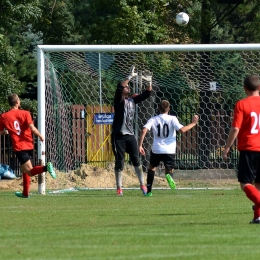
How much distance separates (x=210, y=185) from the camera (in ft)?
69.2

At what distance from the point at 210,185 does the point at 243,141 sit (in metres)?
10.4

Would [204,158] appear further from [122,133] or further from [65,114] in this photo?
[122,133]

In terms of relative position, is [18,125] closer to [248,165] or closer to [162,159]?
[162,159]

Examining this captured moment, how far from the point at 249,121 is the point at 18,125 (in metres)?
6.68

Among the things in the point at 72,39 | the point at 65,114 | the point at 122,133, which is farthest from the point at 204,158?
the point at 72,39

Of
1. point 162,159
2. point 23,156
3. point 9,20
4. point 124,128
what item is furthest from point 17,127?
point 9,20

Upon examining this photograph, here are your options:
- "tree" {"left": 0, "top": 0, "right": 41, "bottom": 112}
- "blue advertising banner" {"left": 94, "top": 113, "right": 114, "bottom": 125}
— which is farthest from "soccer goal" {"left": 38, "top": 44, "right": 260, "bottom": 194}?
"tree" {"left": 0, "top": 0, "right": 41, "bottom": 112}

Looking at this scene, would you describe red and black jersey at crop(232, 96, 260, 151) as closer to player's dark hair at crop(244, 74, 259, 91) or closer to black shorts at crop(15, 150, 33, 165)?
player's dark hair at crop(244, 74, 259, 91)

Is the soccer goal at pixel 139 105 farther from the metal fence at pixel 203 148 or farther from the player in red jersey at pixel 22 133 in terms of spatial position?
the player in red jersey at pixel 22 133

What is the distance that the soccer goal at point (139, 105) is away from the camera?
19000 millimetres

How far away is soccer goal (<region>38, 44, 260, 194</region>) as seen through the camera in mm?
19000

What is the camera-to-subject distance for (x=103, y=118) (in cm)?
2188

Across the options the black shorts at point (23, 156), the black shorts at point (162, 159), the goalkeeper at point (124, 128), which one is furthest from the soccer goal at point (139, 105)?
the black shorts at point (162, 159)

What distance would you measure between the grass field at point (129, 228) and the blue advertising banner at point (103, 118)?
6.01 meters
